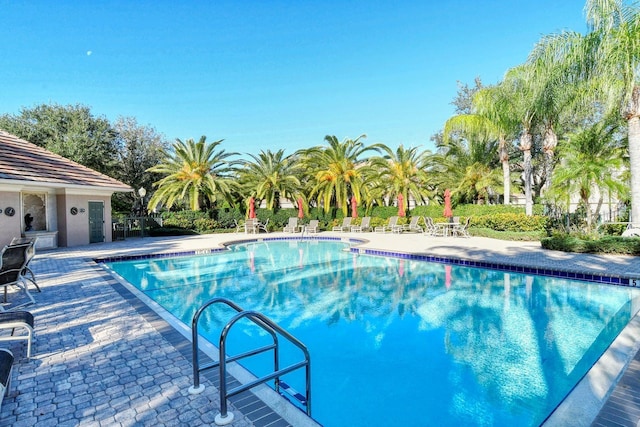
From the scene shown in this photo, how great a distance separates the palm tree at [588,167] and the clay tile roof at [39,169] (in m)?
19.6

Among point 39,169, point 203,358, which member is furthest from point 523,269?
point 39,169

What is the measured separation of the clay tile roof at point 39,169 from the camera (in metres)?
13.4

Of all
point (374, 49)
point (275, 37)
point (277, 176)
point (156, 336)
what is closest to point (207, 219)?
point (277, 176)

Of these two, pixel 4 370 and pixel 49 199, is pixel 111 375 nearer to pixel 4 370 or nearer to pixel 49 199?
pixel 4 370

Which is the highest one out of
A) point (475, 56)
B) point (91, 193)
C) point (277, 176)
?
point (475, 56)

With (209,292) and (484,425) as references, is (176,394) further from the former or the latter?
(209,292)

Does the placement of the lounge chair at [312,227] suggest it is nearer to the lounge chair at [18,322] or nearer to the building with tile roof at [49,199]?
the building with tile roof at [49,199]

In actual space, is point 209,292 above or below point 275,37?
below

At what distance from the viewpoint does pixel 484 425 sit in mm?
3465

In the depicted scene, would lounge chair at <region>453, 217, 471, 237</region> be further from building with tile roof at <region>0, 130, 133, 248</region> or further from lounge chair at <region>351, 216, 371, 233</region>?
building with tile roof at <region>0, 130, 133, 248</region>

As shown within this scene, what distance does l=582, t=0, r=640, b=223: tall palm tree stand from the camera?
35.4 ft

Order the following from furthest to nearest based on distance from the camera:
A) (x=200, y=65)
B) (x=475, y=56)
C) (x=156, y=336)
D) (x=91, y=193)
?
1. (x=200, y=65)
2. (x=475, y=56)
3. (x=91, y=193)
4. (x=156, y=336)

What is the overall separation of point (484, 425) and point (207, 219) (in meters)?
21.9

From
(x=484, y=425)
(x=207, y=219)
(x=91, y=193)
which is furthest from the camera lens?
(x=207, y=219)
